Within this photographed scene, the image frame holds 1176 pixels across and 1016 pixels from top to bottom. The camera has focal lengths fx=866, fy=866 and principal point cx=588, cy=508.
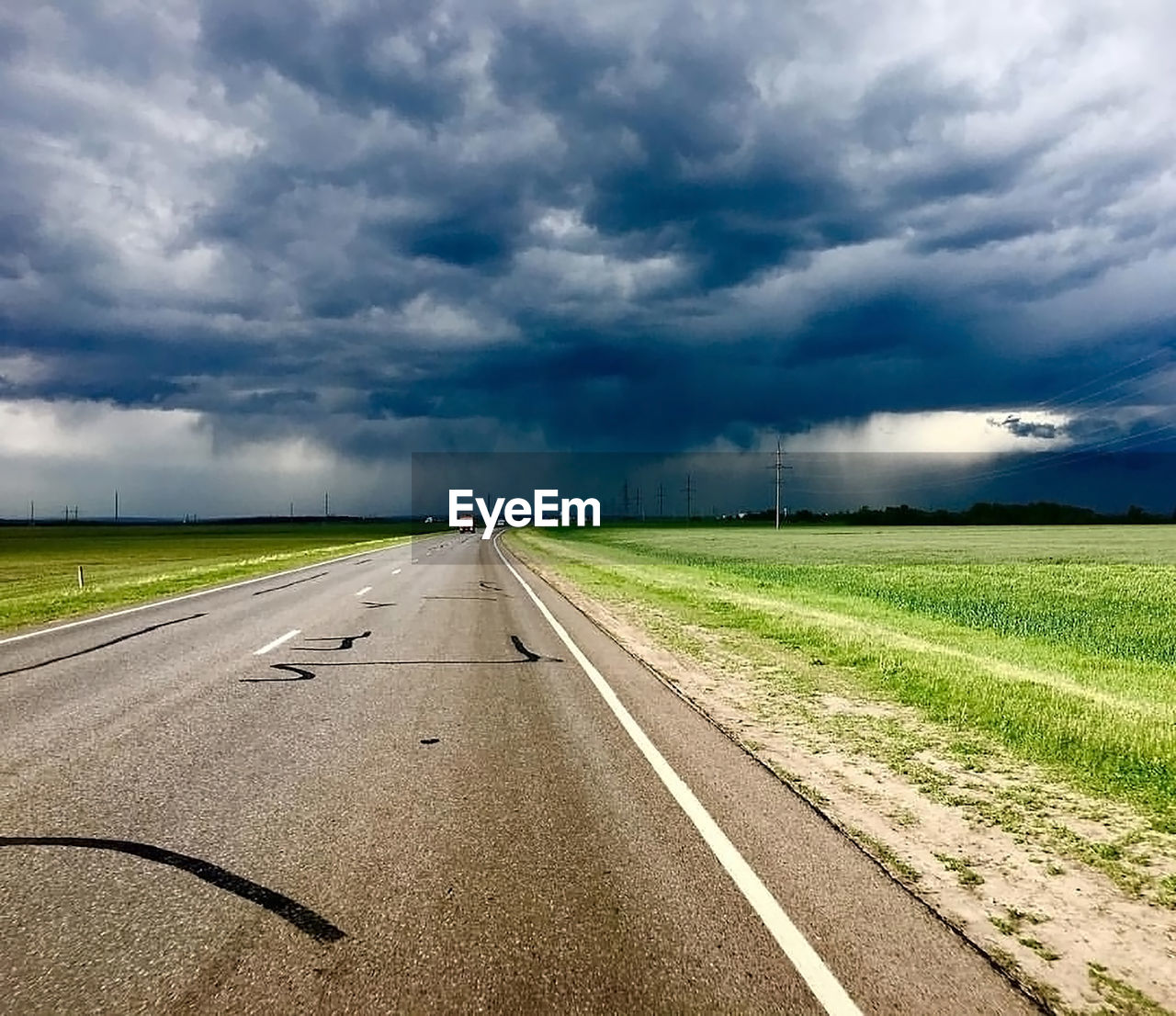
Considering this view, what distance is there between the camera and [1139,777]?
20.8 ft

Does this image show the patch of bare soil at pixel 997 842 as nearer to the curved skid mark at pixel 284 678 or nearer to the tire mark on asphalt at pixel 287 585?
the curved skid mark at pixel 284 678

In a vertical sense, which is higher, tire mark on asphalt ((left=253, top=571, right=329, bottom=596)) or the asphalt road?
the asphalt road

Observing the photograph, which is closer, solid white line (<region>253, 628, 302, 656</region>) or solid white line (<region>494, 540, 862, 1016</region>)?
solid white line (<region>494, 540, 862, 1016</region>)

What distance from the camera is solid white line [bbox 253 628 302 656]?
1226 centimetres

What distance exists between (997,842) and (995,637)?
37.3ft

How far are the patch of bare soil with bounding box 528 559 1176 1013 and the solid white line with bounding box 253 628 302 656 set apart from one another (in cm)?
661

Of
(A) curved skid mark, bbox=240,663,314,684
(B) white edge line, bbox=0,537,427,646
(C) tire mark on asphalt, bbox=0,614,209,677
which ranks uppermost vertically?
(A) curved skid mark, bbox=240,663,314,684

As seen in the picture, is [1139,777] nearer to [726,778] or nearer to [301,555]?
[726,778]

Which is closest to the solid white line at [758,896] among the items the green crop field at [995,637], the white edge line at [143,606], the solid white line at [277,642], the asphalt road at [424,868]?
the asphalt road at [424,868]

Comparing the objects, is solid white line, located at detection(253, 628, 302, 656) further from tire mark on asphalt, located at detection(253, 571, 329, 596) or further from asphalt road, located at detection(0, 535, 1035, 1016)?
tire mark on asphalt, located at detection(253, 571, 329, 596)

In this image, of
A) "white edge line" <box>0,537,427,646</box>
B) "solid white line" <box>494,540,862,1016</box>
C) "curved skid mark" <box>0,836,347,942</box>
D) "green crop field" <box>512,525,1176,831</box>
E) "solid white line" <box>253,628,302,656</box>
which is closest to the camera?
"solid white line" <box>494,540,862,1016</box>

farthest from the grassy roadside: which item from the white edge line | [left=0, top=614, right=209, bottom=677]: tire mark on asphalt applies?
the white edge line

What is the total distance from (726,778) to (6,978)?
4.35m

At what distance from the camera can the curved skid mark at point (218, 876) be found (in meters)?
3.90
